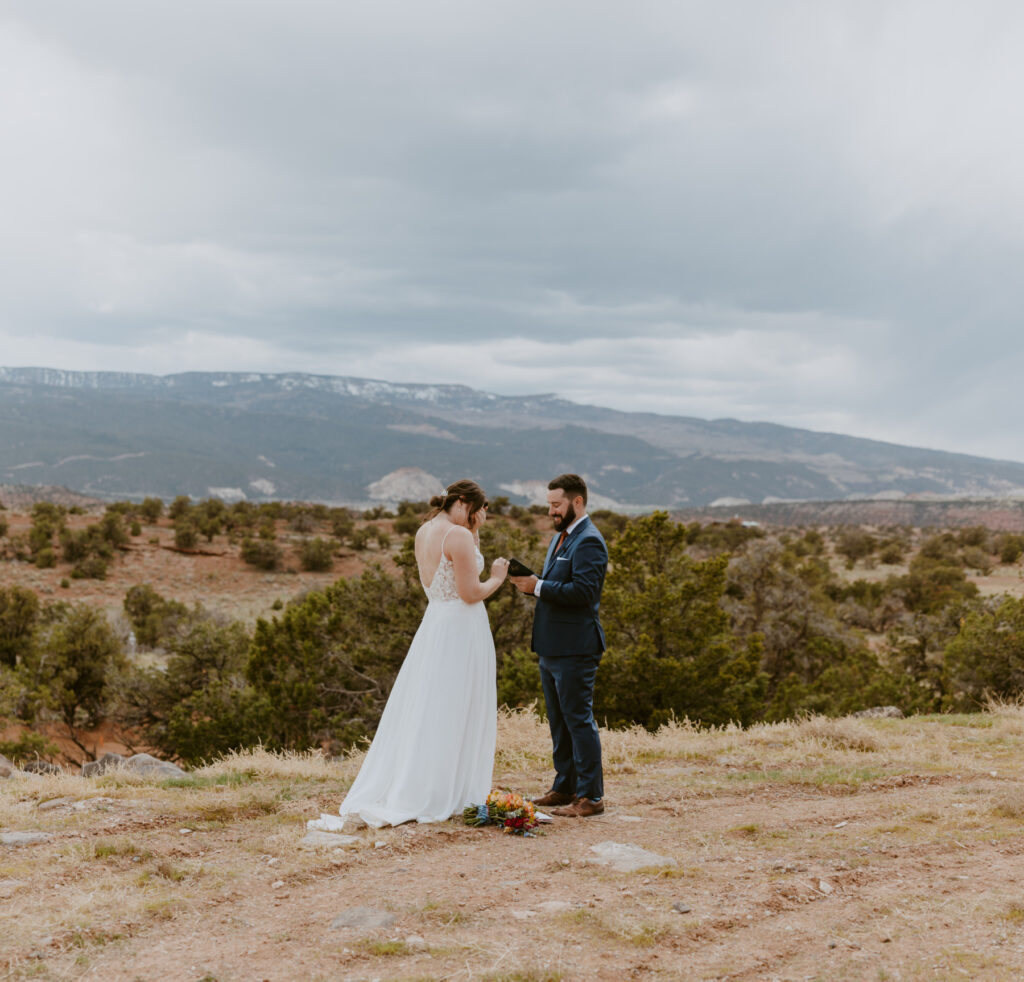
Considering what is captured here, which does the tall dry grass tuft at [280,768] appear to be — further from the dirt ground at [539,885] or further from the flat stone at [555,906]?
the flat stone at [555,906]

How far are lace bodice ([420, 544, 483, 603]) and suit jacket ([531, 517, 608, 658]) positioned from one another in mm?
595

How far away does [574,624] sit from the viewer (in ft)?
20.5

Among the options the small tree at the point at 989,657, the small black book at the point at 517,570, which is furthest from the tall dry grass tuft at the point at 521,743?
the small tree at the point at 989,657

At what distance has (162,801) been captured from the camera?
272 inches

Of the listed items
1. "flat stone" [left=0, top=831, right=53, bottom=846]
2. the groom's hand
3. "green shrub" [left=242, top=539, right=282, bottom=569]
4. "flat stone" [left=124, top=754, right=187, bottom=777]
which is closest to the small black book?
the groom's hand

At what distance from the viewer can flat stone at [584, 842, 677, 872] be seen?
5.20m

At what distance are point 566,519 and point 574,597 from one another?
2.05 feet

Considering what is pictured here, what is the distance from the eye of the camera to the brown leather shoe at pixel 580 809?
6379mm

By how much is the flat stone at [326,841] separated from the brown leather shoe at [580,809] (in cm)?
158

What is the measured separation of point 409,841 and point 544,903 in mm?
1414

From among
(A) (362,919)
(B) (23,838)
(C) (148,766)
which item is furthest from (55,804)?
(A) (362,919)

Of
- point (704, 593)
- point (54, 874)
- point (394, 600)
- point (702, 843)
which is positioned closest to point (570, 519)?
point (702, 843)

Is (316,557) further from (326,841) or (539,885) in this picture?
(539,885)

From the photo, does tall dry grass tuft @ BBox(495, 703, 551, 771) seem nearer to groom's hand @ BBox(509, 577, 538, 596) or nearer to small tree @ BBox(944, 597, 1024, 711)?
groom's hand @ BBox(509, 577, 538, 596)
